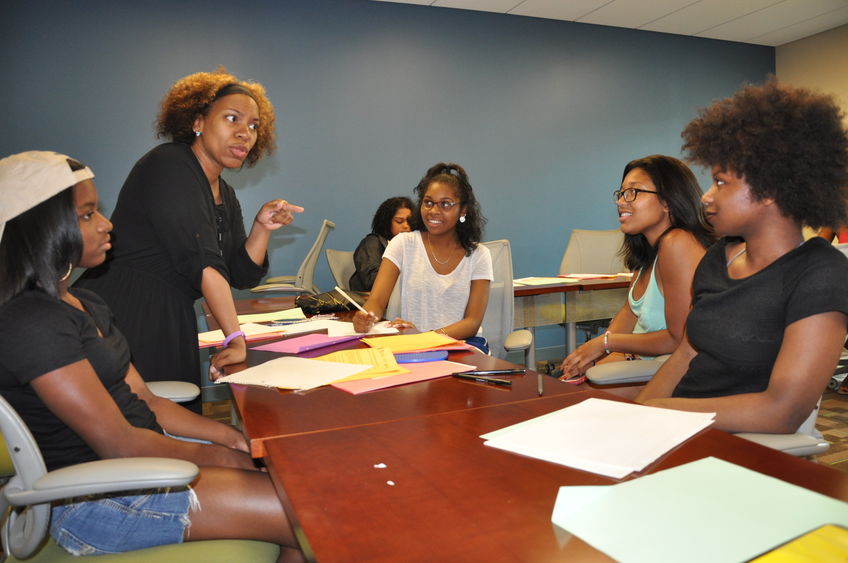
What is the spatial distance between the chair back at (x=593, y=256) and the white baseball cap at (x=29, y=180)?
155 inches

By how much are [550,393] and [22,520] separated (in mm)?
1008

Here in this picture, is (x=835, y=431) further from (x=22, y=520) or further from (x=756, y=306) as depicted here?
(x=22, y=520)

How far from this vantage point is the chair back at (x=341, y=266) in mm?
4496

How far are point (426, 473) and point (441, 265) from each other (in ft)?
6.70

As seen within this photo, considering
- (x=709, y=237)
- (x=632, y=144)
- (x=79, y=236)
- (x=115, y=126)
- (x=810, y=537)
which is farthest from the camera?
(x=632, y=144)

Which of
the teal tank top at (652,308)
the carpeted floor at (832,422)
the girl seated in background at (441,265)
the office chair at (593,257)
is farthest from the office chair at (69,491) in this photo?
the office chair at (593,257)

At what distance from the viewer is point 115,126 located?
4594mm

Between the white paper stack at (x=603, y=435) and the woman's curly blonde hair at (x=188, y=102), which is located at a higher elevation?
the woman's curly blonde hair at (x=188, y=102)

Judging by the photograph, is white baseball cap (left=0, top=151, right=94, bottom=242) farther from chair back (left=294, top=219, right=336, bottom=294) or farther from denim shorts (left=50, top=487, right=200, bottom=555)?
chair back (left=294, top=219, right=336, bottom=294)

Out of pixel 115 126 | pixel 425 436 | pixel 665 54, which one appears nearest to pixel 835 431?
pixel 425 436

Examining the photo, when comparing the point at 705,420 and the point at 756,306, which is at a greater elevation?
the point at 756,306

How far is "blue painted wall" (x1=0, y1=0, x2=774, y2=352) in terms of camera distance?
4.48 metres

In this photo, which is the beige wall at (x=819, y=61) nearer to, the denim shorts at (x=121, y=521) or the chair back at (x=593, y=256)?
the chair back at (x=593, y=256)

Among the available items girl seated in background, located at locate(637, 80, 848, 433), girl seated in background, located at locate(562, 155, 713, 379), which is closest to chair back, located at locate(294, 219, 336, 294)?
girl seated in background, located at locate(562, 155, 713, 379)
